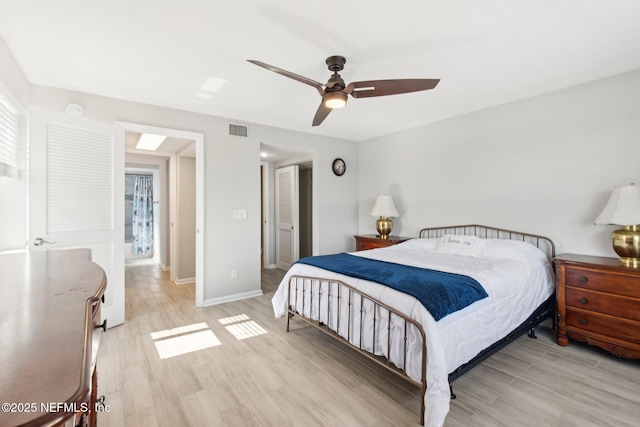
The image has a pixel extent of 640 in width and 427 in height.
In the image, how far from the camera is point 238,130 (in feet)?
13.3

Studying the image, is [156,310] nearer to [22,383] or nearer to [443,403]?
[443,403]

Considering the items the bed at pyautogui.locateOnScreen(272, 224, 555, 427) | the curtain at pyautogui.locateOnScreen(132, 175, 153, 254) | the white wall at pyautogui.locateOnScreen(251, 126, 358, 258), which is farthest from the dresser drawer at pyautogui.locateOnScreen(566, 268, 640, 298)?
the curtain at pyautogui.locateOnScreen(132, 175, 153, 254)

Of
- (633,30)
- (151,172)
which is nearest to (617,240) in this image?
(633,30)

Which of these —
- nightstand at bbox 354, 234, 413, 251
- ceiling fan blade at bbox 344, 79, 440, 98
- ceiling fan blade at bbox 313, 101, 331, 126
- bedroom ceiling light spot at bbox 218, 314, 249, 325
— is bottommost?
bedroom ceiling light spot at bbox 218, 314, 249, 325

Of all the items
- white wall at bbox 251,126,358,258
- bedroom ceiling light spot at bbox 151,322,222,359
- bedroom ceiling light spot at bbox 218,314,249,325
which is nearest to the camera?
bedroom ceiling light spot at bbox 151,322,222,359

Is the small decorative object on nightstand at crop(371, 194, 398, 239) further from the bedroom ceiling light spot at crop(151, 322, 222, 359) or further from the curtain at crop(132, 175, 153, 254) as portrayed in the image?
the curtain at crop(132, 175, 153, 254)

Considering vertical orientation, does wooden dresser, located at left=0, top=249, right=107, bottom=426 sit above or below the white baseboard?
above

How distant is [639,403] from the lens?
191 centimetres

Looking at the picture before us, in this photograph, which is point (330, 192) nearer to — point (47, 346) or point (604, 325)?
point (604, 325)

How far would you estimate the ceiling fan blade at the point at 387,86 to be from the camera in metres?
2.15

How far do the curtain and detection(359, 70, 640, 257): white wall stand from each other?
647cm

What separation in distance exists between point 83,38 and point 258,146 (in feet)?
7.48

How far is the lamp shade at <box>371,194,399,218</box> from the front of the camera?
442 cm

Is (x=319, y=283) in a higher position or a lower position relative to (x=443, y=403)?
higher
